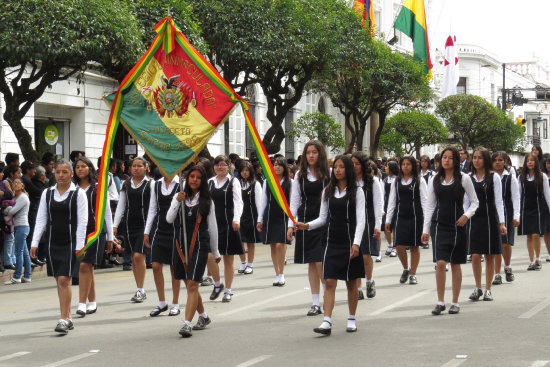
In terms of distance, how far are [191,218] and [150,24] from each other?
42.0 ft

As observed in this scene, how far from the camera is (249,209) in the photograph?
15.8 meters

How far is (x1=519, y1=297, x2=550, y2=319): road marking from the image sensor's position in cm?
989

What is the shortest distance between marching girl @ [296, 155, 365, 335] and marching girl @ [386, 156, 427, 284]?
13.7 ft

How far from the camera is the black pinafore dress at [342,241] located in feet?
29.2

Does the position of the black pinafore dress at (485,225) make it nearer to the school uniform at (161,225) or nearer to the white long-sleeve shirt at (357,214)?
the white long-sleeve shirt at (357,214)

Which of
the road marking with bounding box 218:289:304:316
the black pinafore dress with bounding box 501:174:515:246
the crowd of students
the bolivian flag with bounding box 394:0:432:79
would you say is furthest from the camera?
the bolivian flag with bounding box 394:0:432:79

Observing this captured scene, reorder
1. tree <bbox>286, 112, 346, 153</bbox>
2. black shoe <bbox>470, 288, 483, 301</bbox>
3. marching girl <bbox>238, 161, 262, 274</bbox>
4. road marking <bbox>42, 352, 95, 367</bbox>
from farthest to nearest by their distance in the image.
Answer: tree <bbox>286, 112, 346, 153</bbox> < marching girl <bbox>238, 161, 262, 274</bbox> < black shoe <bbox>470, 288, 483, 301</bbox> < road marking <bbox>42, 352, 95, 367</bbox>

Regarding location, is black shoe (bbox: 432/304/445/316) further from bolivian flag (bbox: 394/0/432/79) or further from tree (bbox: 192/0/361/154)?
bolivian flag (bbox: 394/0/432/79)

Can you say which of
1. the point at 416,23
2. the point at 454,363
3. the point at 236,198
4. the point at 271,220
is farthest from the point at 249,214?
the point at 416,23

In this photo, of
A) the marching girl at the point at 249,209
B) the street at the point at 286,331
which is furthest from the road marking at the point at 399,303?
the marching girl at the point at 249,209

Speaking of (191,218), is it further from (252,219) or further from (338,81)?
(338,81)

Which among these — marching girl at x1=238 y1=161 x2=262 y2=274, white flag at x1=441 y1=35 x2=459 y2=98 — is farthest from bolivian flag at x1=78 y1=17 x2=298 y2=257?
white flag at x1=441 y1=35 x2=459 y2=98

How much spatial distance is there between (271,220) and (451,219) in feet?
14.7

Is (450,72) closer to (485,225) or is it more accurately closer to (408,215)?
(408,215)
